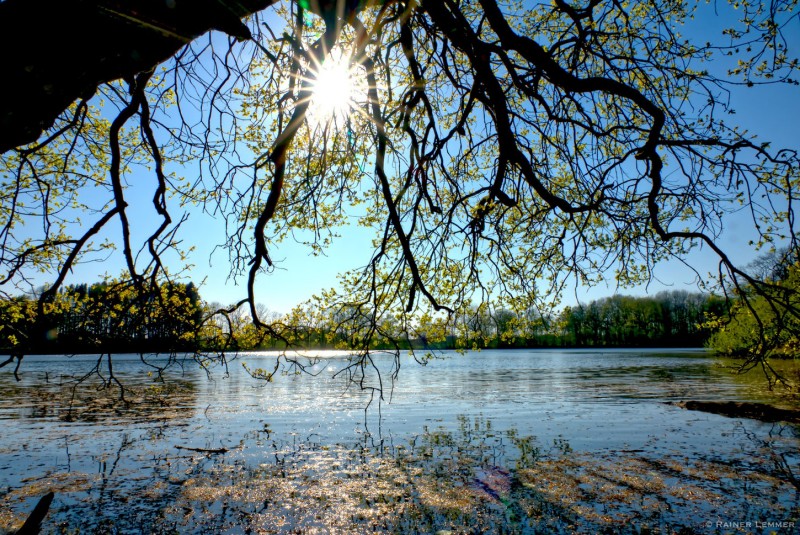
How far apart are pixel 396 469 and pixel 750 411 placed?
1205 cm

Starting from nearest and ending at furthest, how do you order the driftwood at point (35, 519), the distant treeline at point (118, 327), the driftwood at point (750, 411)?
the driftwood at point (35, 519)
the distant treeline at point (118, 327)
the driftwood at point (750, 411)

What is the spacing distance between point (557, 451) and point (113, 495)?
847cm

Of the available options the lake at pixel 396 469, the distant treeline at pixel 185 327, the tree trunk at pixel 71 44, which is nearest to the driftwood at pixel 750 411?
the lake at pixel 396 469

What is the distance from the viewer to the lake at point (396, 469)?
6465 mm

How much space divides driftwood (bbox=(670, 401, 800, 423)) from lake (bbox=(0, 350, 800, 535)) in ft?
2.57

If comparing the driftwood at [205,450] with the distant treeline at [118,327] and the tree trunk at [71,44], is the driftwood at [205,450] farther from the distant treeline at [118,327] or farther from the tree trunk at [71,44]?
the tree trunk at [71,44]

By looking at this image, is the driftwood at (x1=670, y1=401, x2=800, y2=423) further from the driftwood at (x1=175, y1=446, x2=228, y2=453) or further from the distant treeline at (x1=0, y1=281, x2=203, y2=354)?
the distant treeline at (x1=0, y1=281, x2=203, y2=354)

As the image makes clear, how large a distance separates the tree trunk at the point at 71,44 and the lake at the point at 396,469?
9.62 feet

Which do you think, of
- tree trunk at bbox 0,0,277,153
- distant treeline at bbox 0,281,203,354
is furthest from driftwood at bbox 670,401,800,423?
tree trunk at bbox 0,0,277,153

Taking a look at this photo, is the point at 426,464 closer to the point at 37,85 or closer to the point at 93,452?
the point at 93,452

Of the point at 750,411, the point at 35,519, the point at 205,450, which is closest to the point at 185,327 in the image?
the point at 35,519

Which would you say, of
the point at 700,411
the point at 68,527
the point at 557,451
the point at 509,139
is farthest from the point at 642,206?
the point at 700,411

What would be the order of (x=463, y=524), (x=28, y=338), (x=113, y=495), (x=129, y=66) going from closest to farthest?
(x=129, y=66) → (x=28, y=338) → (x=463, y=524) → (x=113, y=495)

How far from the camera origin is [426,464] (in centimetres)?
927
